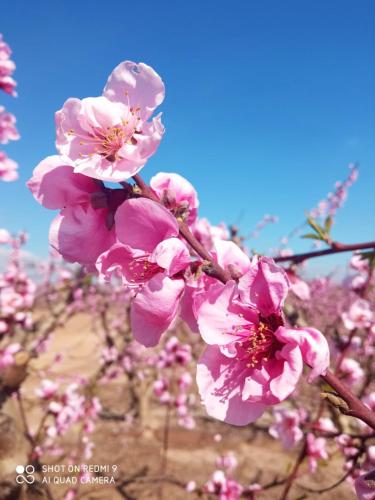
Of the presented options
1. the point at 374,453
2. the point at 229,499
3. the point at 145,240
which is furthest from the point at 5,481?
the point at 145,240

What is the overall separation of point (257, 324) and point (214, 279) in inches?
6.2

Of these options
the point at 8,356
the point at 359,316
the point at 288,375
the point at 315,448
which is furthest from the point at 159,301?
the point at 8,356

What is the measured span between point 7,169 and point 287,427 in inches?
122

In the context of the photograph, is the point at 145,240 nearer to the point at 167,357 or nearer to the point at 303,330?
the point at 303,330

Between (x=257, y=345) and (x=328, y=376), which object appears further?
(x=257, y=345)

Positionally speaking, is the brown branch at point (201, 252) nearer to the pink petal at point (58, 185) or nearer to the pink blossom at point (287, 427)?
the pink petal at point (58, 185)

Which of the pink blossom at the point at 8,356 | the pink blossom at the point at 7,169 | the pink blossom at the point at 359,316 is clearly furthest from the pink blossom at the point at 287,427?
the pink blossom at the point at 7,169

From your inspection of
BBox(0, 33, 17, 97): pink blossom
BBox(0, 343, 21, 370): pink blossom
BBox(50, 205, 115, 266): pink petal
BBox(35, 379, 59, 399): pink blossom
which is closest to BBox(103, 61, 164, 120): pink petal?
BBox(50, 205, 115, 266): pink petal

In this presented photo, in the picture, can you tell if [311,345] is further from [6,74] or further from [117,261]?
[6,74]

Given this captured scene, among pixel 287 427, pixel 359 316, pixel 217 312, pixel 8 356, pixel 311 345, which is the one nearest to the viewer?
pixel 311 345

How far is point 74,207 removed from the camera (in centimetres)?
92

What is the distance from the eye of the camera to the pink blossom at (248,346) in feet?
2.50

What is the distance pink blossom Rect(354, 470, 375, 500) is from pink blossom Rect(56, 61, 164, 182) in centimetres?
90

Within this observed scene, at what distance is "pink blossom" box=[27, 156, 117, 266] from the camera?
0.89m
